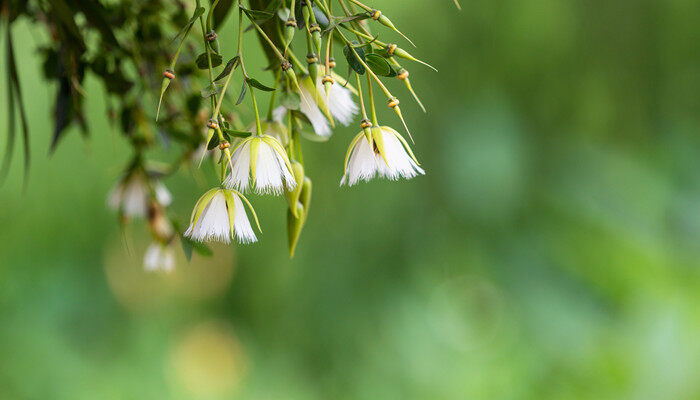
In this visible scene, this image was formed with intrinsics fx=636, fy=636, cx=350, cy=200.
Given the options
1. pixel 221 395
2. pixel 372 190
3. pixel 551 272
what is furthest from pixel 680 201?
pixel 221 395

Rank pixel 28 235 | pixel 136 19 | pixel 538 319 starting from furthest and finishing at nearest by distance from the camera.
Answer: pixel 538 319 < pixel 28 235 < pixel 136 19

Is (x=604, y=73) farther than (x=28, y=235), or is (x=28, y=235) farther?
(x=604, y=73)

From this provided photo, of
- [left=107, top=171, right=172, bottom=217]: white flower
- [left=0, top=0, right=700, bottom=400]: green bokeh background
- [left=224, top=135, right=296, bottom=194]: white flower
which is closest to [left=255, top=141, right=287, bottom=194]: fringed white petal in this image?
[left=224, top=135, right=296, bottom=194]: white flower

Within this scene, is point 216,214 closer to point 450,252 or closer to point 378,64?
point 378,64

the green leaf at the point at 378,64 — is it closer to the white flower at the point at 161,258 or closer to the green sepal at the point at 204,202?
the green sepal at the point at 204,202

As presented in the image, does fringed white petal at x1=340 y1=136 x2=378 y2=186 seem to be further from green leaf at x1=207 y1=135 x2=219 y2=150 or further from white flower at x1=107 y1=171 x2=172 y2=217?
white flower at x1=107 y1=171 x2=172 y2=217

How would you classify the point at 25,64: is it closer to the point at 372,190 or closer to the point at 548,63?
the point at 372,190

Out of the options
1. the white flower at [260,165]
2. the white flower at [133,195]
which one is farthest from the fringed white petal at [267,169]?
the white flower at [133,195]
